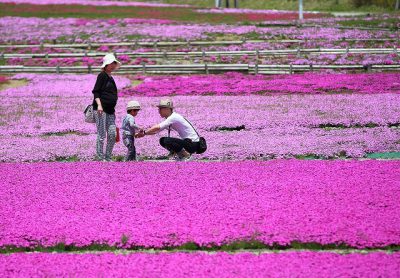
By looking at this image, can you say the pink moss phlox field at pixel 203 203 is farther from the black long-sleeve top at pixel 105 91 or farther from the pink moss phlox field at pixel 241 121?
the pink moss phlox field at pixel 241 121

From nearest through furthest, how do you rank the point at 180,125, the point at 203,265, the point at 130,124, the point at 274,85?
1. the point at 203,265
2. the point at 180,125
3. the point at 130,124
4. the point at 274,85

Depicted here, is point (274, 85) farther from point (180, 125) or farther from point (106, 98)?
point (180, 125)

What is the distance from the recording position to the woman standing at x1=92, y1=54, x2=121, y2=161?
18.1 m

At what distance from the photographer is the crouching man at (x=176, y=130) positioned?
17.2m

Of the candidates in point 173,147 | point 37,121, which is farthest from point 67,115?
point 173,147

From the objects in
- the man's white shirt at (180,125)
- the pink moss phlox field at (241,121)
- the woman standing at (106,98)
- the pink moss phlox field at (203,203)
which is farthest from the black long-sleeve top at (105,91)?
the pink moss phlox field at (241,121)

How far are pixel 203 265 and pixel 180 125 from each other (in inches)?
282

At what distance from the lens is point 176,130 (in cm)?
1775

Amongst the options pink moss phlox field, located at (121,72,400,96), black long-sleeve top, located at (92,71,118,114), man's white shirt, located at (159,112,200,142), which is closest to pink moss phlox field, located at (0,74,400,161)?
pink moss phlox field, located at (121,72,400,96)

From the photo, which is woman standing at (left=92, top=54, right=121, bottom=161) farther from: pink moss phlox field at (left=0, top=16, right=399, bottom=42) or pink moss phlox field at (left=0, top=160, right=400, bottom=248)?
pink moss phlox field at (left=0, top=16, right=399, bottom=42)

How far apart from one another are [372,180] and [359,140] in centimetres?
616

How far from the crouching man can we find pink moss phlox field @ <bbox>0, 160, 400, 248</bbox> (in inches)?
22.2

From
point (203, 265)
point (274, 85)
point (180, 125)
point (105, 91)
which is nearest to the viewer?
point (203, 265)

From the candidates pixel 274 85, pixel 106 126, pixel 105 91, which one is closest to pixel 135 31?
pixel 274 85
